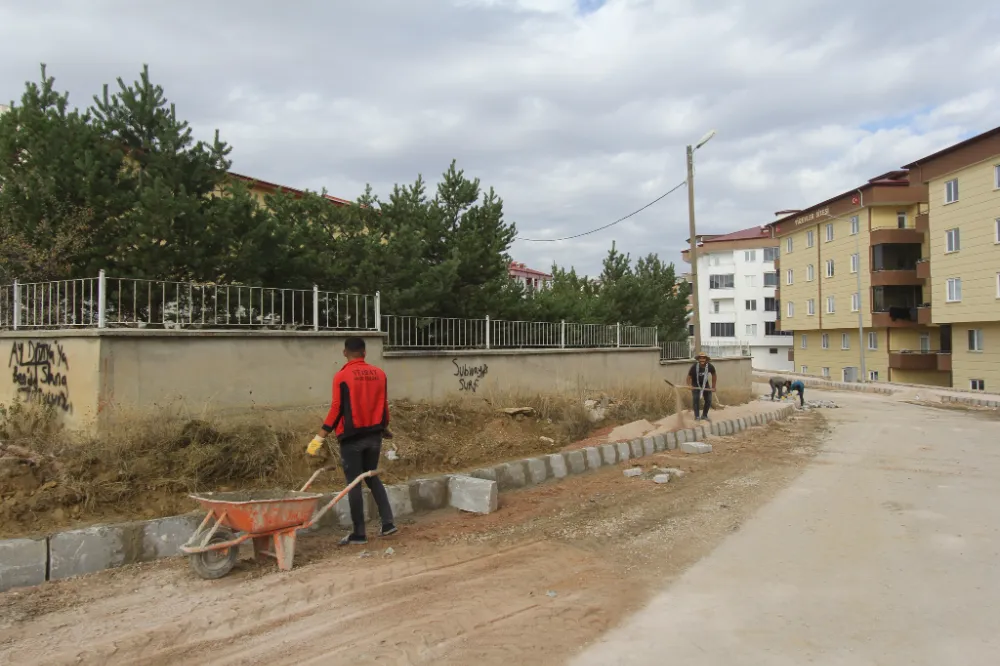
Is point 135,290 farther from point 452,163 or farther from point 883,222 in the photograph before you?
point 883,222

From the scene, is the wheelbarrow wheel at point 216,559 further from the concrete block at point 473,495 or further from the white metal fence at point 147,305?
the white metal fence at point 147,305

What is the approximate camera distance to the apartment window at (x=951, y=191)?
33969 millimetres

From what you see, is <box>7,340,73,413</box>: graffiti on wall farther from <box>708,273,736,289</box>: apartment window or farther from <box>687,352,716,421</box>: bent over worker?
<box>708,273,736,289</box>: apartment window

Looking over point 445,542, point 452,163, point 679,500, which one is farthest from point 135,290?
point 452,163

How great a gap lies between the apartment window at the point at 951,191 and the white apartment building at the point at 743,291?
1249 inches

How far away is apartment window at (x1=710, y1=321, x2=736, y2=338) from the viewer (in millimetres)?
68500

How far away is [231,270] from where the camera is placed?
9688 mm

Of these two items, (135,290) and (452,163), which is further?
(452,163)

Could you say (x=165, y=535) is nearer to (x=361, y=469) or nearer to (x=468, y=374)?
(x=361, y=469)

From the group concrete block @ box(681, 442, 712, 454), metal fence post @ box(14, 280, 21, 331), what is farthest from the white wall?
metal fence post @ box(14, 280, 21, 331)

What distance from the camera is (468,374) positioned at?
13.0m

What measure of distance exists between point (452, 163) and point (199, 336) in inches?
340

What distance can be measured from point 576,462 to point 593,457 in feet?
1.50

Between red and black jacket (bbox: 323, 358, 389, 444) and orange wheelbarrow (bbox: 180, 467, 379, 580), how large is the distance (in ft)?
2.78
